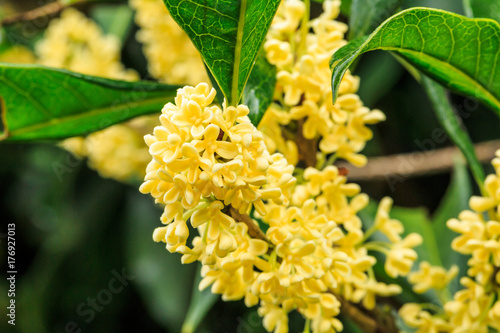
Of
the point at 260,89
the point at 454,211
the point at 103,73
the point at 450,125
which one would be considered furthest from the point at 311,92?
the point at 103,73

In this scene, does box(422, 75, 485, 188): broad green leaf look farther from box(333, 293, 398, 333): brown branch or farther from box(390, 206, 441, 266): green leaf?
box(390, 206, 441, 266): green leaf

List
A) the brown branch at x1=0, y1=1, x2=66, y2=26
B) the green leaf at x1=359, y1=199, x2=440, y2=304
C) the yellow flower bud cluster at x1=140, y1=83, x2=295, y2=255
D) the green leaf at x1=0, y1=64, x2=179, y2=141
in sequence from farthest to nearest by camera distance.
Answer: the green leaf at x1=359, y1=199, x2=440, y2=304, the brown branch at x1=0, y1=1, x2=66, y2=26, the green leaf at x1=0, y1=64, x2=179, y2=141, the yellow flower bud cluster at x1=140, y1=83, x2=295, y2=255

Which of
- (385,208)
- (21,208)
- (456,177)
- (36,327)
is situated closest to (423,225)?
(456,177)

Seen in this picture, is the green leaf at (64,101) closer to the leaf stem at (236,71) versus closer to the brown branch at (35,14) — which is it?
the leaf stem at (236,71)

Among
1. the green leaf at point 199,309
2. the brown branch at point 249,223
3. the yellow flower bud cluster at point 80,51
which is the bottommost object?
the green leaf at point 199,309

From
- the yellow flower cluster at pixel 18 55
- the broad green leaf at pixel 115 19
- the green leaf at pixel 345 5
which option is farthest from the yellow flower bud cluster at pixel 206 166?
the yellow flower cluster at pixel 18 55

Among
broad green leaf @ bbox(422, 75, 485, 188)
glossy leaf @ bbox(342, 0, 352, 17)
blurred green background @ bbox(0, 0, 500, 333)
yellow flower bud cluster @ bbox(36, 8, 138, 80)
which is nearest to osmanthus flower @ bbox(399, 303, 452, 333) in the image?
broad green leaf @ bbox(422, 75, 485, 188)
